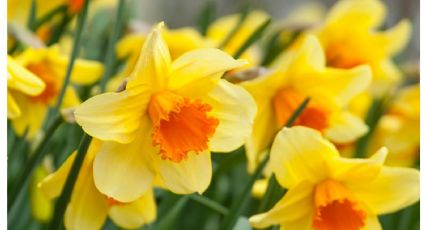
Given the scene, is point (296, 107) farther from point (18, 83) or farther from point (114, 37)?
point (18, 83)

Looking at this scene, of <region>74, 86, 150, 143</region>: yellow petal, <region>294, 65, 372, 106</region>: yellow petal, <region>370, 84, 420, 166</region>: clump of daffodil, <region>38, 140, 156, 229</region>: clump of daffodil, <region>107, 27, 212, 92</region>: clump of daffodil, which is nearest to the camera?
<region>74, 86, 150, 143</region>: yellow petal

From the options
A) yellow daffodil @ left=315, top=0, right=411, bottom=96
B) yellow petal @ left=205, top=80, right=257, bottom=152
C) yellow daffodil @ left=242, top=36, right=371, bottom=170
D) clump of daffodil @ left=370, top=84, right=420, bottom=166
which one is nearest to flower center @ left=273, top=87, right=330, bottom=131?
yellow daffodil @ left=242, top=36, right=371, bottom=170

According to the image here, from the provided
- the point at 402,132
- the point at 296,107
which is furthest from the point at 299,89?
the point at 402,132

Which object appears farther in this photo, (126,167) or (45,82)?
(45,82)

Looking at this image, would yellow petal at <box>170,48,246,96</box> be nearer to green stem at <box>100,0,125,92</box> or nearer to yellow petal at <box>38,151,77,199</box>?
yellow petal at <box>38,151,77,199</box>
